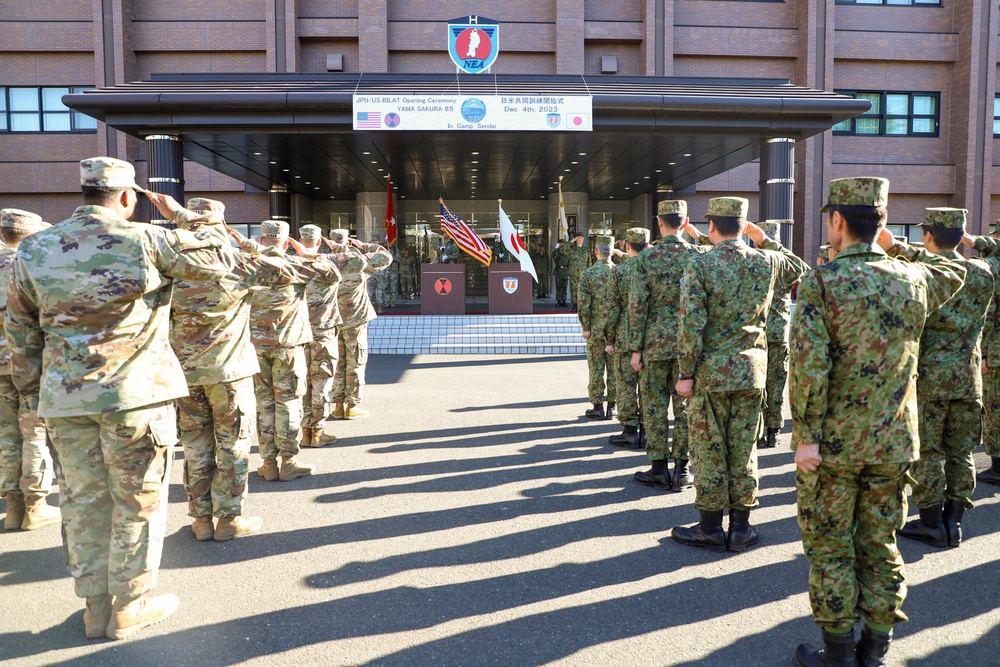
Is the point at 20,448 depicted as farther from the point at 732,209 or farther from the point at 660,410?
the point at 732,209

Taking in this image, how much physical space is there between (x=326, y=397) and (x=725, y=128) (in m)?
10.8

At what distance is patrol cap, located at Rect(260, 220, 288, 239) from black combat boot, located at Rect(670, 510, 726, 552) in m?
3.71

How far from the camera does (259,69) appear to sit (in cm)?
2342

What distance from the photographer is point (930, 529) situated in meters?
4.50

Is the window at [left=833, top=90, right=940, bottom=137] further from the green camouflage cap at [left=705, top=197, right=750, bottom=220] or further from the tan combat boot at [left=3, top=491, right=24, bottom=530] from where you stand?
the tan combat boot at [left=3, top=491, right=24, bottom=530]

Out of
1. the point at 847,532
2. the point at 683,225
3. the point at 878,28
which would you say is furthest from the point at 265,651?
the point at 878,28

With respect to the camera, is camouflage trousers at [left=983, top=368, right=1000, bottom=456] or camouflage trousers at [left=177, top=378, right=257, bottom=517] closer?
camouflage trousers at [left=177, top=378, right=257, bottom=517]

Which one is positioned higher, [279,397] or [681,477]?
[279,397]

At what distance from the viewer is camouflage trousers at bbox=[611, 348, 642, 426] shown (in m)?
6.92

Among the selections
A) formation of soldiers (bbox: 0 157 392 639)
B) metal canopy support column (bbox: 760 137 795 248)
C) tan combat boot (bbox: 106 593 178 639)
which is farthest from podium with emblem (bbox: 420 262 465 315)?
tan combat boot (bbox: 106 593 178 639)

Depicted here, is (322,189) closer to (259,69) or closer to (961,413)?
(259,69)

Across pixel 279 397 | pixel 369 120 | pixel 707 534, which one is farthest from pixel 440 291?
pixel 707 534

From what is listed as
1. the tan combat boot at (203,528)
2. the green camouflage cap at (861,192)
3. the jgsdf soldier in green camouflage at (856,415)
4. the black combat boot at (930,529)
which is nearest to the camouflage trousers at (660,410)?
the black combat boot at (930,529)

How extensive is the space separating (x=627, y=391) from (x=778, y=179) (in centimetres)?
1009
